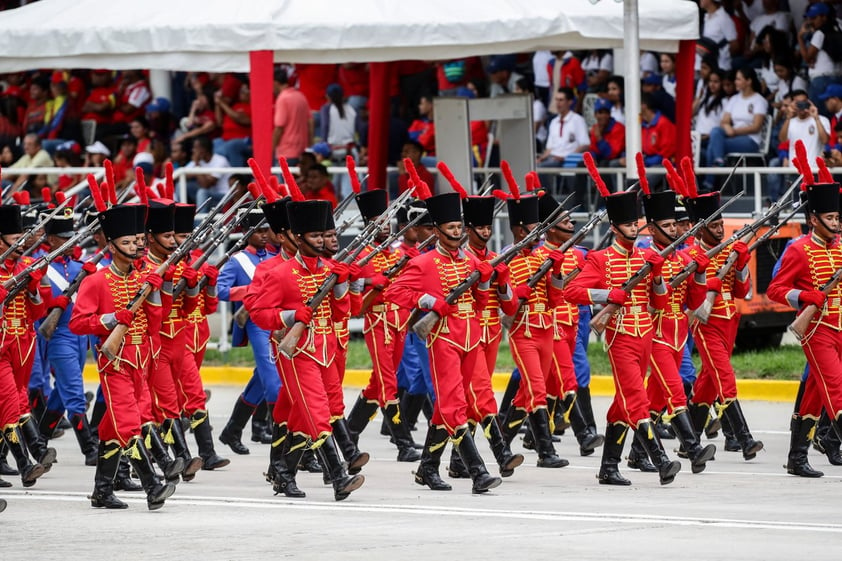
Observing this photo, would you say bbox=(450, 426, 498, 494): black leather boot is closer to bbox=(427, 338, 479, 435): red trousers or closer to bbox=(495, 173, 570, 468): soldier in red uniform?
bbox=(427, 338, 479, 435): red trousers

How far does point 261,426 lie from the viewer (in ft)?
53.0

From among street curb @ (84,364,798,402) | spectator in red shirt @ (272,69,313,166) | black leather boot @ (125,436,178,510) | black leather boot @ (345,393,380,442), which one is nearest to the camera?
black leather boot @ (125,436,178,510)

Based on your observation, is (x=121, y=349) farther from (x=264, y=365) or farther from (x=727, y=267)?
(x=727, y=267)

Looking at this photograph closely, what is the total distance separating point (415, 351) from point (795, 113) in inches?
225

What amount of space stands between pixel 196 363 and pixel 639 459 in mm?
3331

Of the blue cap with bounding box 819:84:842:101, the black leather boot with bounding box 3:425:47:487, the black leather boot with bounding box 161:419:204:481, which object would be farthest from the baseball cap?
the black leather boot with bounding box 3:425:47:487

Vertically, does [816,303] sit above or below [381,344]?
above

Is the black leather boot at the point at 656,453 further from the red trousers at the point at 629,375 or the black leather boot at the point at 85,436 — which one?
the black leather boot at the point at 85,436

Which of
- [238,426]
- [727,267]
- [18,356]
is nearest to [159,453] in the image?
[18,356]

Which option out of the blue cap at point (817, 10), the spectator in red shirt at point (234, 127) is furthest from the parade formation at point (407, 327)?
the spectator in red shirt at point (234, 127)

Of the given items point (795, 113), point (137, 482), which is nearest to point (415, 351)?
point (137, 482)

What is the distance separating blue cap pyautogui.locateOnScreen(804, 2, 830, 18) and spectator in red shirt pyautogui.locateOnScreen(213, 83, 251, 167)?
6.53 metres

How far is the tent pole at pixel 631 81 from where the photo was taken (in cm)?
1903

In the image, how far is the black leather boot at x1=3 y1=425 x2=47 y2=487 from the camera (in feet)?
44.0
